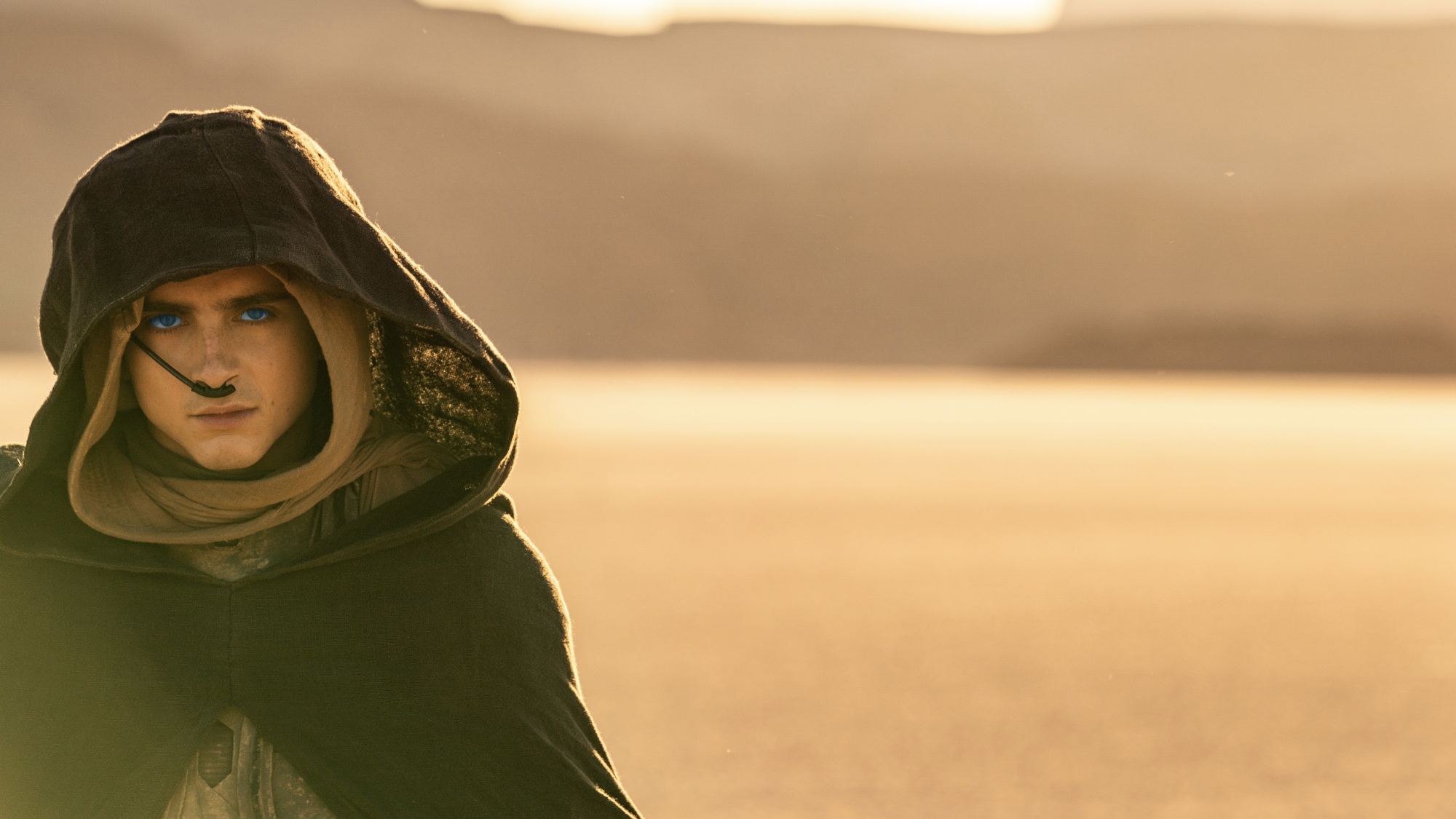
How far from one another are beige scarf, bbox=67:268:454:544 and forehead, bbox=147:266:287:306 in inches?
0.8

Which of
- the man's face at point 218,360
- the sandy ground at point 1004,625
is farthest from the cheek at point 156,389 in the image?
the sandy ground at point 1004,625

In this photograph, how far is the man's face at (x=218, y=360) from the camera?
5.31 ft

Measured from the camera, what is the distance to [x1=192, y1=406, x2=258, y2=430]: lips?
5.32 feet

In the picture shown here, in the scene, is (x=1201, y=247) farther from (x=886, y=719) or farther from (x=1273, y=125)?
(x=886, y=719)

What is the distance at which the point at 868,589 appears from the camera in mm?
Result: 9359

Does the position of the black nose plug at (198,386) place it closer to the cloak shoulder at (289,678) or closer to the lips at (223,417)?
the lips at (223,417)

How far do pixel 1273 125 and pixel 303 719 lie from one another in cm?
7328

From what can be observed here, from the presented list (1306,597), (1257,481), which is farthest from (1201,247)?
(1306,597)

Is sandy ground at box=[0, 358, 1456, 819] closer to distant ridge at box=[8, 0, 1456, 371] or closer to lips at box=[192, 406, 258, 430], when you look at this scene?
lips at box=[192, 406, 258, 430]

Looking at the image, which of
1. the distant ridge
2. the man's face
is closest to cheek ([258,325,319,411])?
the man's face

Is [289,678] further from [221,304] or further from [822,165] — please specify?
[822,165]

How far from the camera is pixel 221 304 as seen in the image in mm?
1630

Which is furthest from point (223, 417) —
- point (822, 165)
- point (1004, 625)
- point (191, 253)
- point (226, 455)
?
point (822, 165)

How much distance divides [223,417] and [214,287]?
113 mm
